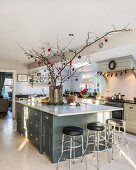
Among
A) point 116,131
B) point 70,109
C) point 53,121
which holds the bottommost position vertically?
point 116,131

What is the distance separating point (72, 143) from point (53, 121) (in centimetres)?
61

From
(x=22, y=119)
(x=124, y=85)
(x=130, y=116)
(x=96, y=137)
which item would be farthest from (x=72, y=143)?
(x=124, y=85)

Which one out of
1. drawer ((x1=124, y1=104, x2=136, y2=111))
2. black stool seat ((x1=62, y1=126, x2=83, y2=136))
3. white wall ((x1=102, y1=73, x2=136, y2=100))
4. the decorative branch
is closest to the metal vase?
the decorative branch

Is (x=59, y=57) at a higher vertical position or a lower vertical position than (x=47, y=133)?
higher

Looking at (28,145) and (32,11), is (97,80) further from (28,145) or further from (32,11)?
(32,11)

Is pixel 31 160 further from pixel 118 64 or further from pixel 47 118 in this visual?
pixel 118 64

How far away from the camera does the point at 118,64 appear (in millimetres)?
5914

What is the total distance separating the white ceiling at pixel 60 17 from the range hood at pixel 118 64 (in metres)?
1.96

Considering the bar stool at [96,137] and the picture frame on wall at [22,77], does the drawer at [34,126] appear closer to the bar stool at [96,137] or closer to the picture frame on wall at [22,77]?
the bar stool at [96,137]

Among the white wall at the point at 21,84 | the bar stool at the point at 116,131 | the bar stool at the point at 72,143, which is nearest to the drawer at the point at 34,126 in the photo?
the bar stool at the point at 72,143

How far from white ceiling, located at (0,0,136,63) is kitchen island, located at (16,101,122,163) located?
1616 millimetres

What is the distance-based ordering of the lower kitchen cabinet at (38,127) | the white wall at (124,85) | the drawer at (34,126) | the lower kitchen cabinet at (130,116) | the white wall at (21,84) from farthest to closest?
the white wall at (21,84) < the white wall at (124,85) < the lower kitchen cabinet at (130,116) < the drawer at (34,126) < the lower kitchen cabinet at (38,127)

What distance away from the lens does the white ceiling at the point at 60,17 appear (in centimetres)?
259

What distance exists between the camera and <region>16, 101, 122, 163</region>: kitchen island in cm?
336
